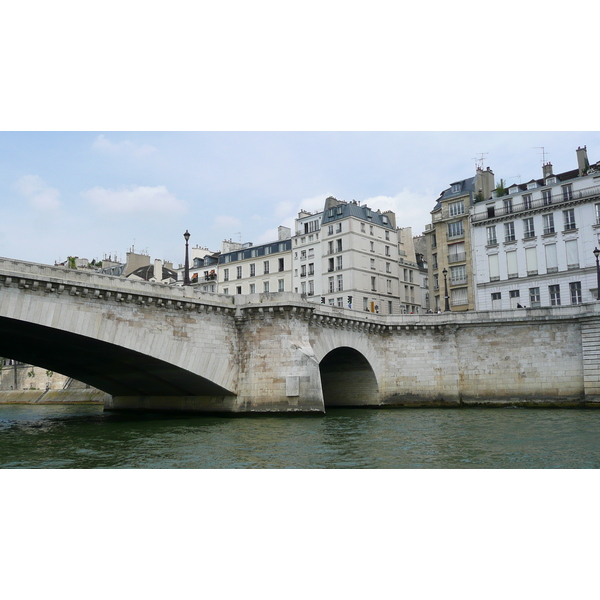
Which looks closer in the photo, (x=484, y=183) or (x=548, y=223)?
(x=548, y=223)

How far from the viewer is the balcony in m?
43.2

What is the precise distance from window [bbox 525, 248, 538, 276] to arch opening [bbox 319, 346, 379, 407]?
15.9 metres

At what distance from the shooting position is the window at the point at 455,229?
167 feet

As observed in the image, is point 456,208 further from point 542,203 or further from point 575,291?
point 575,291

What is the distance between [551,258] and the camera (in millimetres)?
44812

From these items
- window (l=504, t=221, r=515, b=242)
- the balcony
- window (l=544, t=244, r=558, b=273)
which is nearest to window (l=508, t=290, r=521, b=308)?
window (l=544, t=244, r=558, b=273)

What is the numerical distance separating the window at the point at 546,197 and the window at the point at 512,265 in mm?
4174

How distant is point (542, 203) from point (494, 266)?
19.2 feet

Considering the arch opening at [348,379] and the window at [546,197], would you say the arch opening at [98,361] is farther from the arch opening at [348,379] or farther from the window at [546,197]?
the window at [546,197]

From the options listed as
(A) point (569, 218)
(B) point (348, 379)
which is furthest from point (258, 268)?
(A) point (569, 218)

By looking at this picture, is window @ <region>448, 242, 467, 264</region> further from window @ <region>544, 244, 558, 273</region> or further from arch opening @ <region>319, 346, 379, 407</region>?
arch opening @ <region>319, 346, 379, 407</region>

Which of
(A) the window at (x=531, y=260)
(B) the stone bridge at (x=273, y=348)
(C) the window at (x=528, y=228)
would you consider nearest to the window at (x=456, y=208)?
(C) the window at (x=528, y=228)

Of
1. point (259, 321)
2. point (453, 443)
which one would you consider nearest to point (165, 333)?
point (259, 321)

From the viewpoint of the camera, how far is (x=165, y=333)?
2808 cm
